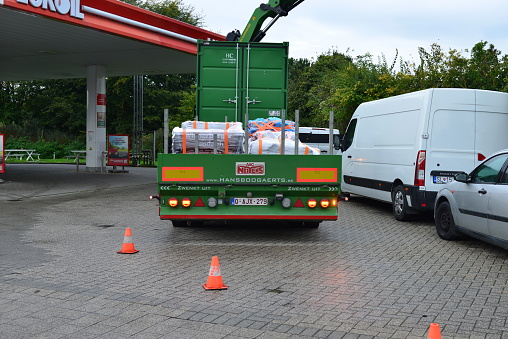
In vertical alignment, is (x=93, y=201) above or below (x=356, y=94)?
below

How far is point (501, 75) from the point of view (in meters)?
23.9

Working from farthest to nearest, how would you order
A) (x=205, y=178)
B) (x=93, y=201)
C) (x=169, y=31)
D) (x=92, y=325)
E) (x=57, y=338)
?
1. (x=169, y=31)
2. (x=93, y=201)
3. (x=205, y=178)
4. (x=92, y=325)
5. (x=57, y=338)

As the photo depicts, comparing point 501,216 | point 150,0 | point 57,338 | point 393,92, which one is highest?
point 150,0

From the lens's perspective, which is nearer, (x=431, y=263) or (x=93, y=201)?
(x=431, y=263)

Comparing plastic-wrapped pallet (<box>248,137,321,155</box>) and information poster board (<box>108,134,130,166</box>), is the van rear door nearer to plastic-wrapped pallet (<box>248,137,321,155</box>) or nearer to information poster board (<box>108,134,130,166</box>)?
plastic-wrapped pallet (<box>248,137,321,155</box>)

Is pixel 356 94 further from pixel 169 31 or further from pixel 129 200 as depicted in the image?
pixel 129 200

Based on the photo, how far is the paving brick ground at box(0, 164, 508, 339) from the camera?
4992 millimetres

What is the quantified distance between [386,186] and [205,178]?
512 cm

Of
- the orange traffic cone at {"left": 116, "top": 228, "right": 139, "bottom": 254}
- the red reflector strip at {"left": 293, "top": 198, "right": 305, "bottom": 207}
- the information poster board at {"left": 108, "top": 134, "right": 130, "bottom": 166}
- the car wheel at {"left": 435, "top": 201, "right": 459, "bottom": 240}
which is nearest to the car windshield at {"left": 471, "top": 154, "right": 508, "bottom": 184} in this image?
the car wheel at {"left": 435, "top": 201, "right": 459, "bottom": 240}

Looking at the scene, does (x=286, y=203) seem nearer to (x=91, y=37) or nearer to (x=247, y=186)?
(x=247, y=186)

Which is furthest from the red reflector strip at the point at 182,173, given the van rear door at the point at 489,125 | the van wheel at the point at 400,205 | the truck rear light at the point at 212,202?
the van rear door at the point at 489,125

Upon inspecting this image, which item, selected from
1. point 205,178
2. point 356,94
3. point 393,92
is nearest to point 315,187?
point 205,178

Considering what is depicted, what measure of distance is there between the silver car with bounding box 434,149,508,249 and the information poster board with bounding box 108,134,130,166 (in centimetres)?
1975

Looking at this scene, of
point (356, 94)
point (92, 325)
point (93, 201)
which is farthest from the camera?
point (356, 94)
